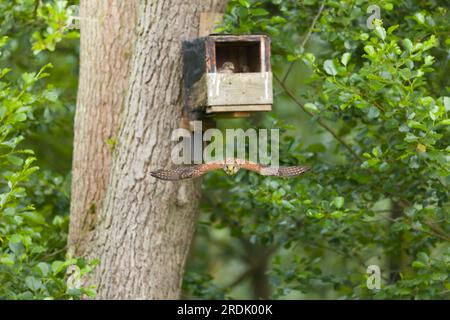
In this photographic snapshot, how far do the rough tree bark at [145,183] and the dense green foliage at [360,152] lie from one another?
0.31m

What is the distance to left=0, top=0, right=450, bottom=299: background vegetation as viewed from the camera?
402 cm

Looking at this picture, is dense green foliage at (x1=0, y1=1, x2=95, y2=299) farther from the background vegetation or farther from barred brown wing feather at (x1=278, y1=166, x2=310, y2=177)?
barred brown wing feather at (x1=278, y1=166, x2=310, y2=177)

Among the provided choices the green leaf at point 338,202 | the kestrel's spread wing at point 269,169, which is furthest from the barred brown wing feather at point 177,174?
the green leaf at point 338,202

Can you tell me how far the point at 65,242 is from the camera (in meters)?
4.84

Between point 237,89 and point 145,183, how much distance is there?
704 mm

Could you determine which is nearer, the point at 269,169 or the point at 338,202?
the point at 269,169

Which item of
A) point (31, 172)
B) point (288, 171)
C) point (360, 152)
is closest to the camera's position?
point (288, 171)

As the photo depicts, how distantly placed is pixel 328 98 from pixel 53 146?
9.69ft

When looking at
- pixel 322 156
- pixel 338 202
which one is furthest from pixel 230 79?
pixel 322 156

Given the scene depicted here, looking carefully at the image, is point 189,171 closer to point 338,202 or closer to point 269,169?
point 269,169

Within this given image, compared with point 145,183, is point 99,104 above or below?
above

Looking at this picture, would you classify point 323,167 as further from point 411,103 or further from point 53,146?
point 53,146

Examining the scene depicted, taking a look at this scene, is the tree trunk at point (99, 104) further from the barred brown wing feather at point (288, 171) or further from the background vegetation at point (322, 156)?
the barred brown wing feather at point (288, 171)

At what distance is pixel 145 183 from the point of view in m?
4.30
